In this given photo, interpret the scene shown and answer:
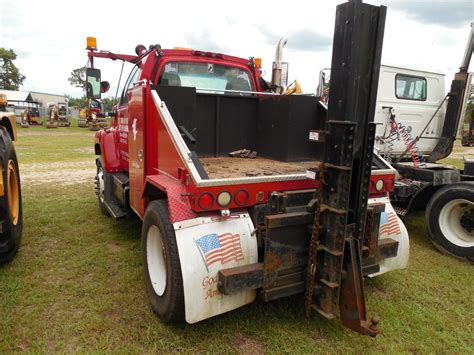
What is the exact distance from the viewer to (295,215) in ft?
8.35

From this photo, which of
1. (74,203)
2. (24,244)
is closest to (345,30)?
(24,244)

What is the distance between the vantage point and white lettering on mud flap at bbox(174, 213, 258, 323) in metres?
2.45

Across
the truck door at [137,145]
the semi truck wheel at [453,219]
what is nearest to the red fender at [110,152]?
the truck door at [137,145]

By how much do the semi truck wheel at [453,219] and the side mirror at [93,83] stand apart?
4736mm

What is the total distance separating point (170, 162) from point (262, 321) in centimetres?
149

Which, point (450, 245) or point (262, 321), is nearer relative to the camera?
point (262, 321)

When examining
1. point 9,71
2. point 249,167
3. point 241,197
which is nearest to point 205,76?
point 249,167

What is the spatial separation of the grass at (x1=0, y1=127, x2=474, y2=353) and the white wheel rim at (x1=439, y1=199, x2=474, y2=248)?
0.28 meters

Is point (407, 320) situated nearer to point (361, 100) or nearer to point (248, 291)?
point (248, 291)

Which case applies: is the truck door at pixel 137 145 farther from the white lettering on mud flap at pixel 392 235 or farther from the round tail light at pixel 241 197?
the white lettering on mud flap at pixel 392 235

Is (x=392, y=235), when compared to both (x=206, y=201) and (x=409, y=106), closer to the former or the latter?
(x=206, y=201)

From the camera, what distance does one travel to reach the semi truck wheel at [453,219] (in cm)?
430

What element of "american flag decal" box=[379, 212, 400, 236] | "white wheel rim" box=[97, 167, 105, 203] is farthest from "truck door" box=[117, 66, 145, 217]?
"american flag decal" box=[379, 212, 400, 236]

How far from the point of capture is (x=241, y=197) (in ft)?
8.71
